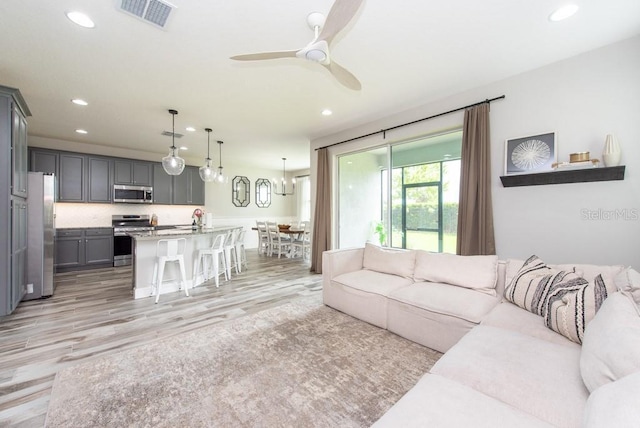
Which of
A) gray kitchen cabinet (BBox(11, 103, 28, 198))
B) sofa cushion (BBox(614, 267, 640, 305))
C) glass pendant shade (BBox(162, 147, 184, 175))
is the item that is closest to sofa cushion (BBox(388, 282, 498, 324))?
sofa cushion (BBox(614, 267, 640, 305))

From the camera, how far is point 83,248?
226 inches

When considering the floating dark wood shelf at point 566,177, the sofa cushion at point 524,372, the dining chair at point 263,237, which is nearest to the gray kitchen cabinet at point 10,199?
the sofa cushion at point 524,372

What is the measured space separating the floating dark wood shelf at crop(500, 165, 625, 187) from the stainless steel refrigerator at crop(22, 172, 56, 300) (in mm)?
6383

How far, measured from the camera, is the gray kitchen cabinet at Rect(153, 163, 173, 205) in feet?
22.5

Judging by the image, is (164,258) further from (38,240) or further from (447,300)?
(447,300)

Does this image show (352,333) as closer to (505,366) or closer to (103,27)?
(505,366)

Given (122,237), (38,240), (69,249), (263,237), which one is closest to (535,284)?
(38,240)

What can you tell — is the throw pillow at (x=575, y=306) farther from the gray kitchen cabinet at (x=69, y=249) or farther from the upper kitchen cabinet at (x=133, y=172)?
the upper kitchen cabinet at (x=133, y=172)

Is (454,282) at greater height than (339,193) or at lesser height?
lesser

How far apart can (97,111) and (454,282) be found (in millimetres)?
5561

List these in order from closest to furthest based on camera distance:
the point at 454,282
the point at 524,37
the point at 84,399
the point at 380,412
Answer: the point at 380,412 < the point at 84,399 < the point at 524,37 < the point at 454,282

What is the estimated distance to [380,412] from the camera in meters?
1.66

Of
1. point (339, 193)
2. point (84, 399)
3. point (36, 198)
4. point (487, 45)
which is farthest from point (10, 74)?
point (487, 45)

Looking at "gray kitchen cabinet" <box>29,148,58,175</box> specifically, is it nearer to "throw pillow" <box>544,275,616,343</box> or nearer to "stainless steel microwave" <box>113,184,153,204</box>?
"stainless steel microwave" <box>113,184,153,204</box>
